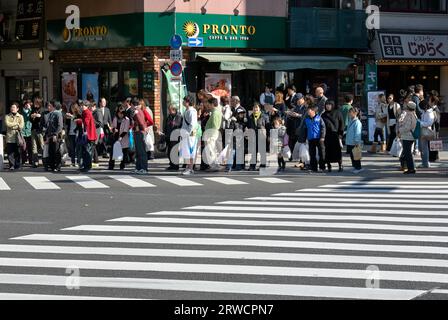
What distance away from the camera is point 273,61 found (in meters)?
28.8

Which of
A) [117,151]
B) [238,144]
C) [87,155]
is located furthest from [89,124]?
[238,144]

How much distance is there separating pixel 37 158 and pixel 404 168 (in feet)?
33.2

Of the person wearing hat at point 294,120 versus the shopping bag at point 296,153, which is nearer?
the shopping bag at point 296,153

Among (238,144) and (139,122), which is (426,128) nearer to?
(238,144)

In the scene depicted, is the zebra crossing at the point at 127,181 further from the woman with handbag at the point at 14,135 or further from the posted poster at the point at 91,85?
the posted poster at the point at 91,85

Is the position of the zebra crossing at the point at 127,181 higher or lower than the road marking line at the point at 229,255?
higher

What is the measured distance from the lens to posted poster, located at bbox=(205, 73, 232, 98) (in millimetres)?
28906

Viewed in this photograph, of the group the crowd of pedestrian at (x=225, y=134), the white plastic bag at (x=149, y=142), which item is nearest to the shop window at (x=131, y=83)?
the crowd of pedestrian at (x=225, y=134)

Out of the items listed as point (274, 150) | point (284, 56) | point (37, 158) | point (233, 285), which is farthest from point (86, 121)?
point (233, 285)

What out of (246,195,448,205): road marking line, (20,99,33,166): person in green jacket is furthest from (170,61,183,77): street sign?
(246,195,448,205): road marking line

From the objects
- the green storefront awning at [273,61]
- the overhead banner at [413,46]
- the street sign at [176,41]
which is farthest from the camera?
the overhead banner at [413,46]

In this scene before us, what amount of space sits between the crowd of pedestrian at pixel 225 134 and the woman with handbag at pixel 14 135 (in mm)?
27

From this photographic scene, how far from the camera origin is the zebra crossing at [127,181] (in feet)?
64.3

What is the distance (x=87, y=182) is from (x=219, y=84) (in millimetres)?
9650
